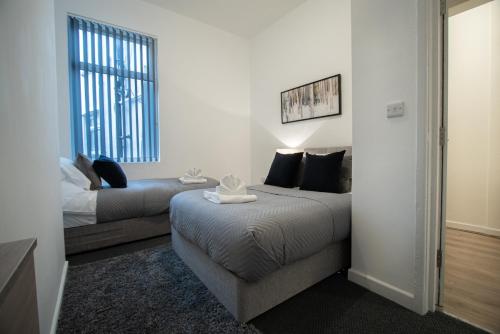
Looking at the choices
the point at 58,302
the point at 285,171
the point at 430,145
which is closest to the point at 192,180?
the point at 285,171

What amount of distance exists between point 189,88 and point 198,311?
131 inches

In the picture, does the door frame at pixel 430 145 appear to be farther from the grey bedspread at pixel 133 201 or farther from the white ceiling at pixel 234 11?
the white ceiling at pixel 234 11

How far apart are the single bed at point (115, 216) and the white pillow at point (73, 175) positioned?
0.15 metres

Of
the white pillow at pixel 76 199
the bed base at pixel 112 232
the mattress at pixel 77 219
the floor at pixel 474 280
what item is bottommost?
the floor at pixel 474 280

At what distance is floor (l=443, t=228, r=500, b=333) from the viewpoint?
133cm

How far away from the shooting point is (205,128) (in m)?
3.98

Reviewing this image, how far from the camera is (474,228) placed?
8.73 feet

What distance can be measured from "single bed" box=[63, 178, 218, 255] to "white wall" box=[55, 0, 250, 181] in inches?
39.9

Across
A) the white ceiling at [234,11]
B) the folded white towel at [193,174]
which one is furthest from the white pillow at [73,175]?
the white ceiling at [234,11]

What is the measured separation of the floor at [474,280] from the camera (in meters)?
1.33

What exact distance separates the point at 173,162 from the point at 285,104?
2027mm

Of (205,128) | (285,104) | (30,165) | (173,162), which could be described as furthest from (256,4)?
(30,165)

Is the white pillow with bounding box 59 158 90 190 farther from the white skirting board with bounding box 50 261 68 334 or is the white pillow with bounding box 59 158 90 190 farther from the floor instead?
the floor

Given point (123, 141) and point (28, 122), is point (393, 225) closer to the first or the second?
point (28, 122)
